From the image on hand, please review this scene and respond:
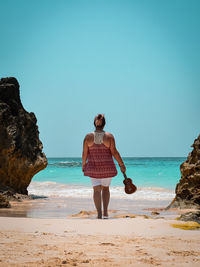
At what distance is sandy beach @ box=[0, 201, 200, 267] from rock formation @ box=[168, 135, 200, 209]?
369 centimetres

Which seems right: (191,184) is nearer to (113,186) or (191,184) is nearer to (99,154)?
(99,154)

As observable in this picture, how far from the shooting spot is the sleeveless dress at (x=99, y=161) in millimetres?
5309

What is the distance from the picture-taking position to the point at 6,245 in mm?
2977

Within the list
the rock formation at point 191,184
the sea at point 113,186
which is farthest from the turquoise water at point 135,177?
the rock formation at point 191,184

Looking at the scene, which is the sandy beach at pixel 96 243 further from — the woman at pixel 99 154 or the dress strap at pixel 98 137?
the dress strap at pixel 98 137

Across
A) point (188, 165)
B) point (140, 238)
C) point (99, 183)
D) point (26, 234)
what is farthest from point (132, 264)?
point (188, 165)

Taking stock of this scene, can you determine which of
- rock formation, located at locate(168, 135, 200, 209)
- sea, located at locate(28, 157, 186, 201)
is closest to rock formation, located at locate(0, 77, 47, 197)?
sea, located at locate(28, 157, 186, 201)

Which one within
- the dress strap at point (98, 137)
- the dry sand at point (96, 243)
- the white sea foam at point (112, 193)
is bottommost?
the white sea foam at point (112, 193)

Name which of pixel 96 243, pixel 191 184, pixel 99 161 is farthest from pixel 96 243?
pixel 191 184

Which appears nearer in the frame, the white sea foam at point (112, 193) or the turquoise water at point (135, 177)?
the white sea foam at point (112, 193)

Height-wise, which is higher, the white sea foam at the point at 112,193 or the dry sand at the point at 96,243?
the dry sand at the point at 96,243

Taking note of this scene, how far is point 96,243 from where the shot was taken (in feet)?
10.2

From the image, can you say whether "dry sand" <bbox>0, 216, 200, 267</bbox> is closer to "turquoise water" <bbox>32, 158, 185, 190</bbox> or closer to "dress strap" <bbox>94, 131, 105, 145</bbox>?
"dress strap" <bbox>94, 131, 105, 145</bbox>

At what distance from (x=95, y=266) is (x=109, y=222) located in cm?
184
